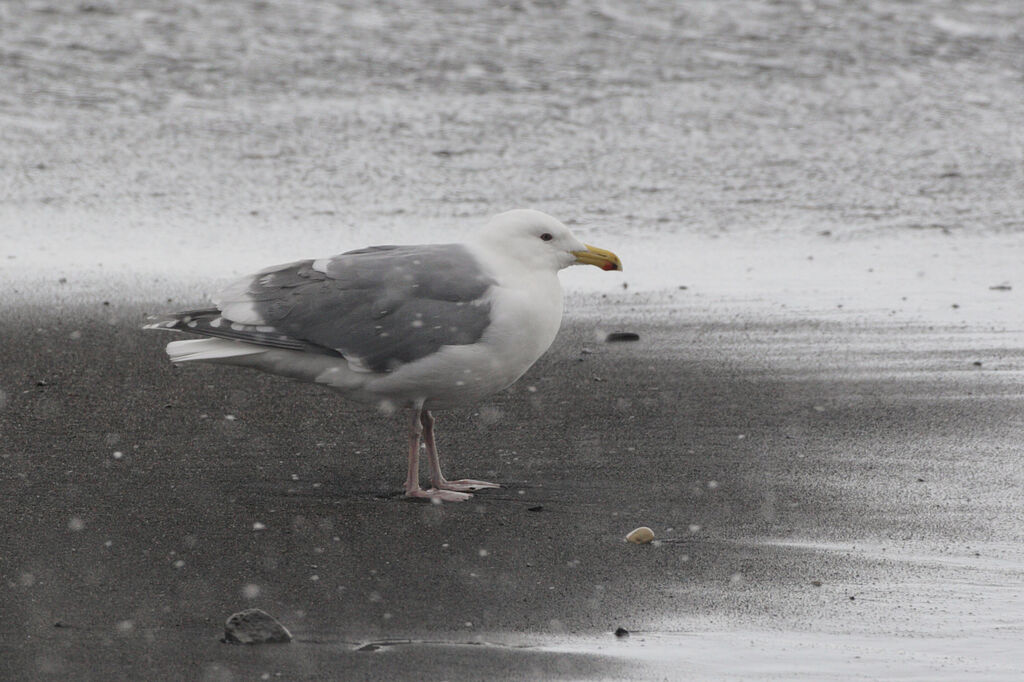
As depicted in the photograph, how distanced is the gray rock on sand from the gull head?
2005mm

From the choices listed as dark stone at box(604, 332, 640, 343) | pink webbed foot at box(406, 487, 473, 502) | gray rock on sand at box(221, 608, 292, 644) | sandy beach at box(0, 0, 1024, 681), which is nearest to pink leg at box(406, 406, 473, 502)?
pink webbed foot at box(406, 487, 473, 502)

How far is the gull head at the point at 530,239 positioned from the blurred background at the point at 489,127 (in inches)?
121

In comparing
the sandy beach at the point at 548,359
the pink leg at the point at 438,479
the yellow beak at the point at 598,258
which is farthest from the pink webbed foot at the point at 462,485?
the yellow beak at the point at 598,258

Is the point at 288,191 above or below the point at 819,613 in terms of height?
below

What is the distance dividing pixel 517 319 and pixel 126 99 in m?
8.56

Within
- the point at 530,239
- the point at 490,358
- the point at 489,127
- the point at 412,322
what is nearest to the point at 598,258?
the point at 530,239

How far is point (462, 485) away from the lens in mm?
4949

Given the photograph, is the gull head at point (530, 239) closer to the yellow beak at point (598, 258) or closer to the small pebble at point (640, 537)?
the yellow beak at point (598, 258)

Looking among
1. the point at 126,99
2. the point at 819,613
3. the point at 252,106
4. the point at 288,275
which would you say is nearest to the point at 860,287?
the point at 288,275

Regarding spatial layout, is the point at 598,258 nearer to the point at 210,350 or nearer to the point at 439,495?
the point at 439,495

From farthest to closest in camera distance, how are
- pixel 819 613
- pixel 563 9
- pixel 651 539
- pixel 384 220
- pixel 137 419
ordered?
pixel 563 9
pixel 384 220
pixel 137 419
pixel 651 539
pixel 819 613

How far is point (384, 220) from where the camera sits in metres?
9.72

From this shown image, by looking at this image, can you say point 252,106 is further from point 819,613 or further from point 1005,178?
point 819,613

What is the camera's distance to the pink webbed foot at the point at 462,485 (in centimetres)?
493
